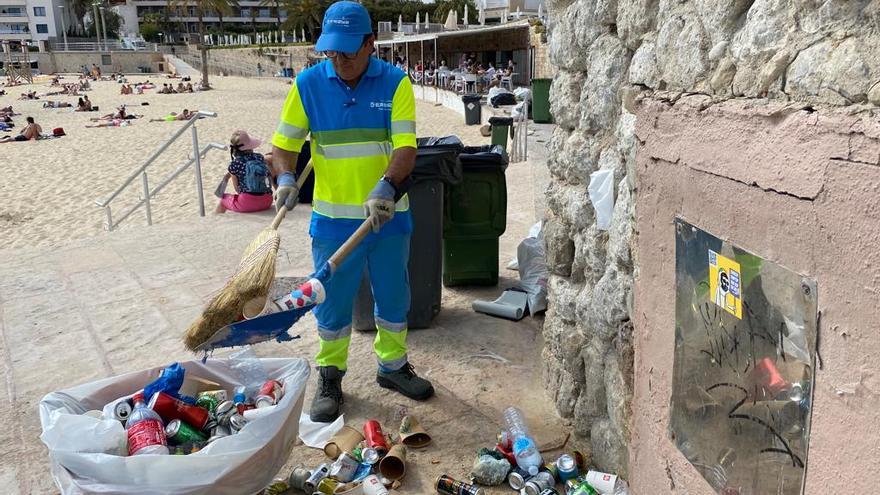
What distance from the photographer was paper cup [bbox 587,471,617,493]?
2950 mm

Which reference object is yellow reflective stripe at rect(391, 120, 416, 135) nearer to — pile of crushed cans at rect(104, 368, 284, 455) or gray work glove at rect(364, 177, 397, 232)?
gray work glove at rect(364, 177, 397, 232)

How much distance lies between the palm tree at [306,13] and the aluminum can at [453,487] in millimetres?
65335

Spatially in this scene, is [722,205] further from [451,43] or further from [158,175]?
[451,43]

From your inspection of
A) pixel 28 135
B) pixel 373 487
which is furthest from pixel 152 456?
pixel 28 135

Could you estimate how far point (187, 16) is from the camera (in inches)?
4141

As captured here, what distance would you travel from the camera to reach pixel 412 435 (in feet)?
11.3

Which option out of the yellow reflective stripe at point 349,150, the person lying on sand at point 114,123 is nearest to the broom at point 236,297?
the yellow reflective stripe at point 349,150

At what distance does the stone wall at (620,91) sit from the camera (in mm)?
1643

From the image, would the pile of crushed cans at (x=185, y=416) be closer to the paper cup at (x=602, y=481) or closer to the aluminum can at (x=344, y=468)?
the aluminum can at (x=344, y=468)

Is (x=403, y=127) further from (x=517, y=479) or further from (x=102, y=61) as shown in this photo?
(x=102, y=61)

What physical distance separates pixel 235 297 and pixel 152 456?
0.77m

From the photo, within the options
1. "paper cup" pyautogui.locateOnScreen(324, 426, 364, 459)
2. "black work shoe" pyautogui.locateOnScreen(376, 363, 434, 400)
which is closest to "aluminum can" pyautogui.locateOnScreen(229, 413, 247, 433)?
"paper cup" pyautogui.locateOnScreen(324, 426, 364, 459)

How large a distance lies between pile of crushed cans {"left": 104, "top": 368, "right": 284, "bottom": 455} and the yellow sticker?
1.80 metres

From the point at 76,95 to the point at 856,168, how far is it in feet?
148
